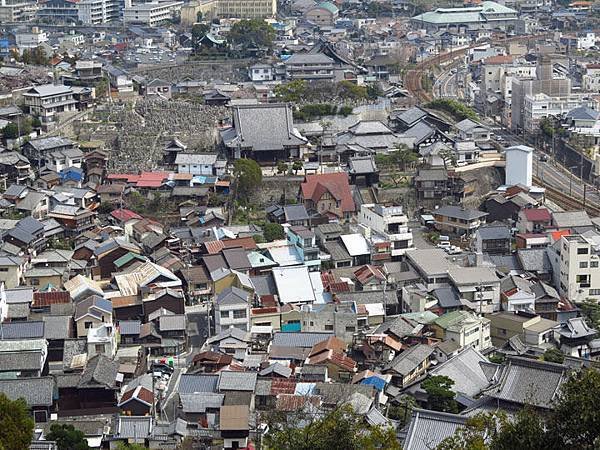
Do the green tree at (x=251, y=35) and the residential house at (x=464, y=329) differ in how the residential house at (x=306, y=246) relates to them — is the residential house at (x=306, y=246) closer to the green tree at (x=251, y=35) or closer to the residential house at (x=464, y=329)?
the residential house at (x=464, y=329)

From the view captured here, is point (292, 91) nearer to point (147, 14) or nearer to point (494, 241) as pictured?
point (494, 241)

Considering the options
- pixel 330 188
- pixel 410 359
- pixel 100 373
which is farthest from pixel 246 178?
pixel 100 373

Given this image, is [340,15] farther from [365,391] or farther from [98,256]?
[365,391]

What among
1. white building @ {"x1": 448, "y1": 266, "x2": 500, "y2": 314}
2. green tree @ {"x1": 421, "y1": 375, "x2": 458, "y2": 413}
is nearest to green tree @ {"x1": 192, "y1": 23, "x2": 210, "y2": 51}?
white building @ {"x1": 448, "y1": 266, "x2": 500, "y2": 314}

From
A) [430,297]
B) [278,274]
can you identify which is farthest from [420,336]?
[278,274]

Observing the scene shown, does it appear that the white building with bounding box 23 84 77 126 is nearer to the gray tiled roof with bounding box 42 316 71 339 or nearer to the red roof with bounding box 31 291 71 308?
the red roof with bounding box 31 291 71 308

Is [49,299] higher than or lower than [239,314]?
higher
